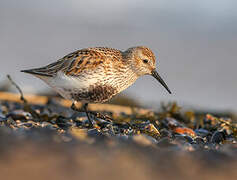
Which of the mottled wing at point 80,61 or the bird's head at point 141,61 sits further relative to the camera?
the bird's head at point 141,61

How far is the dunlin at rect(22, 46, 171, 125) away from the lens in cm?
438

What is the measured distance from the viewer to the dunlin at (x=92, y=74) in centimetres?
438

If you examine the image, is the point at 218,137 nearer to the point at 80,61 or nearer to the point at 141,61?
the point at 141,61

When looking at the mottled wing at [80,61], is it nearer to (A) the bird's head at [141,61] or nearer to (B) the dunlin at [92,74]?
(B) the dunlin at [92,74]

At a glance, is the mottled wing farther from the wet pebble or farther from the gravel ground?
the gravel ground

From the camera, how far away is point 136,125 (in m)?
4.41

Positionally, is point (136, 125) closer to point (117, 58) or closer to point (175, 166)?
point (117, 58)

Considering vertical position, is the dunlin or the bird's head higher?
the bird's head

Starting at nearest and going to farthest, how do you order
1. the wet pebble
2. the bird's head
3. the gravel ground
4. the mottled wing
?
the gravel ground
the wet pebble
the mottled wing
the bird's head

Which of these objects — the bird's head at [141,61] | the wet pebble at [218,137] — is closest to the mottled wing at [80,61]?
the bird's head at [141,61]

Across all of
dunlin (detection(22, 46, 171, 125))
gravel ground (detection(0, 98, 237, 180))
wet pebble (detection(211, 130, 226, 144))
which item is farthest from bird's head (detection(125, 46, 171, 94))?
gravel ground (detection(0, 98, 237, 180))

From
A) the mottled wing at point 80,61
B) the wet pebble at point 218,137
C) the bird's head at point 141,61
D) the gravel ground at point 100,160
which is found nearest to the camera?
the gravel ground at point 100,160

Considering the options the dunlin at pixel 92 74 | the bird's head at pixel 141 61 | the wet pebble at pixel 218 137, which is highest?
the bird's head at pixel 141 61

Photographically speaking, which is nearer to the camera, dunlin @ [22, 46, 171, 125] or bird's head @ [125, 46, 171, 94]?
dunlin @ [22, 46, 171, 125]
